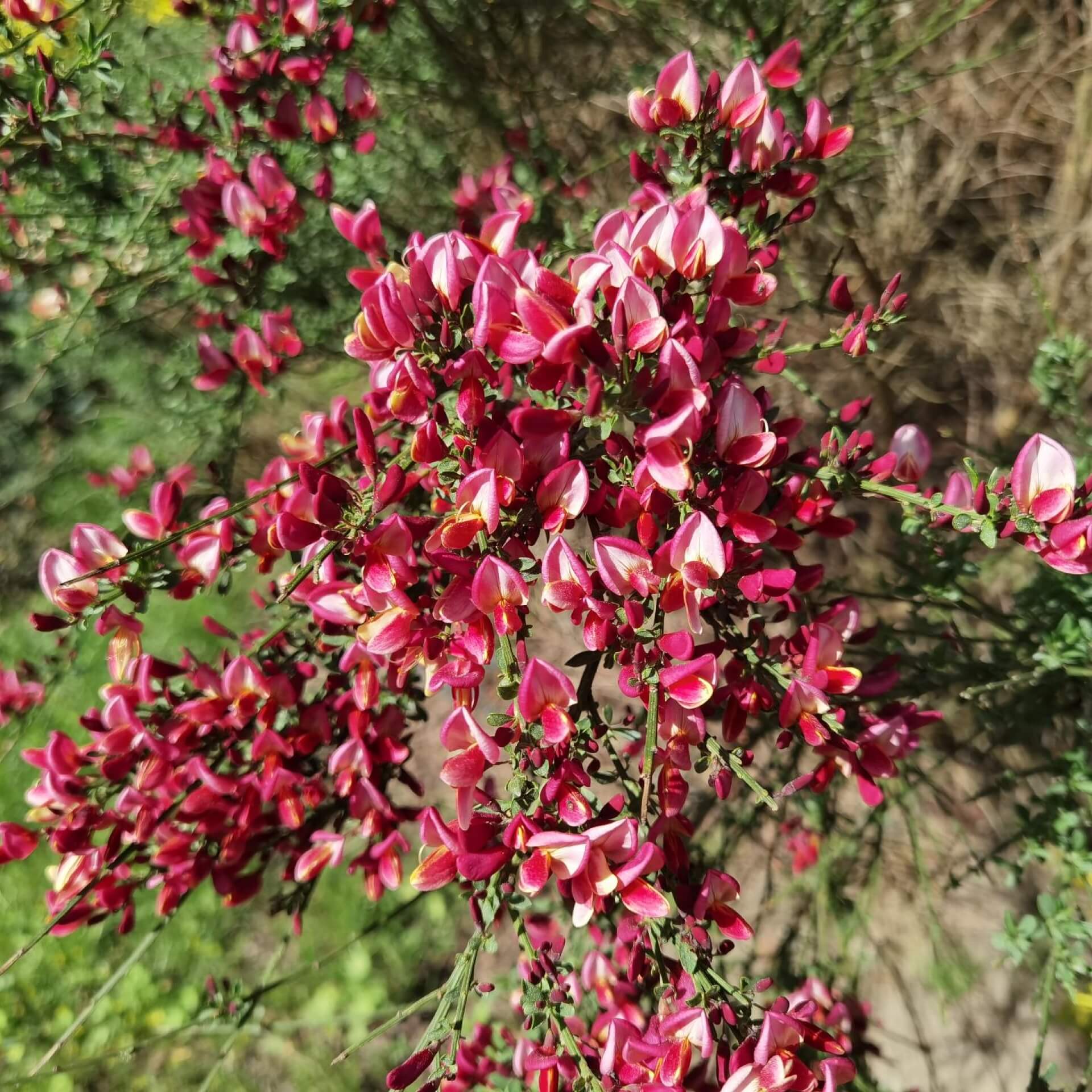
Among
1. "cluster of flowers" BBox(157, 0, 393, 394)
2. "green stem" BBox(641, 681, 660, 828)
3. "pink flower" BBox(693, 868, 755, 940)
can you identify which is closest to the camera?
"green stem" BBox(641, 681, 660, 828)

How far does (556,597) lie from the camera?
2.36ft

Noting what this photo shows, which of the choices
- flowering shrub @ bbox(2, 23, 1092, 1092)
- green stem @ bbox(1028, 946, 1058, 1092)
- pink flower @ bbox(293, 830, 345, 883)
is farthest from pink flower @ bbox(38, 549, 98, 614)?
green stem @ bbox(1028, 946, 1058, 1092)

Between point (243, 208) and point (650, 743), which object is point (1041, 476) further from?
point (243, 208)

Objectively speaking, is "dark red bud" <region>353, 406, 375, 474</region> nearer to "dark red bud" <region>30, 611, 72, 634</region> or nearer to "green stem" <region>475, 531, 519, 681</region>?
"green stem" <region>475, 531, 519, 681</region>

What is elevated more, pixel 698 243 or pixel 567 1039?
pixel 698 243

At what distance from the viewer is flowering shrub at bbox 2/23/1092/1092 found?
2.36ft

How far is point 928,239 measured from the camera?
7.39 feet

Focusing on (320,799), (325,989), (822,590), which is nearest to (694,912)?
(320,799)

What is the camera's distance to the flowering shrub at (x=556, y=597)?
0.72 metres

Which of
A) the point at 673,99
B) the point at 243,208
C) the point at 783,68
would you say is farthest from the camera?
the point at 243,208

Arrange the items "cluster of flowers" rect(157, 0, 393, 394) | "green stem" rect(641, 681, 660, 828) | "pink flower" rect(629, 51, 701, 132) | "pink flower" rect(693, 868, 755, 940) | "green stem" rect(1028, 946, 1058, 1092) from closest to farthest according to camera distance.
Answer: "green stem" rect(641, 681, 660, 828) < "pink flower" rect(693, 868, 755, 940) < "pink flower" rect(629, 51, 701, 132) < "green stem" rect(1028, 946, 1058, 1092) < "cluster of flowers" rect(157, 0, 393, 394)

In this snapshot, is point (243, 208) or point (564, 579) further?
point (243, 208)

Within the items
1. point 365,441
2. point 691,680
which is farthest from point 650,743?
point 365,441

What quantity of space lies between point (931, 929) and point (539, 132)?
2.15 meters
